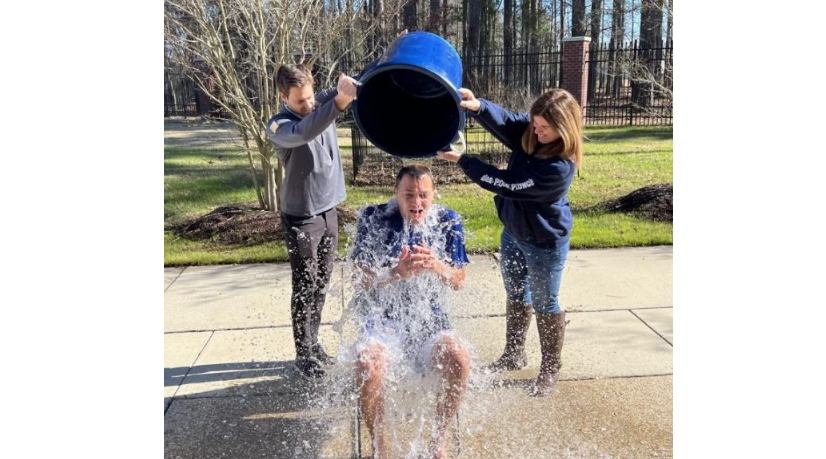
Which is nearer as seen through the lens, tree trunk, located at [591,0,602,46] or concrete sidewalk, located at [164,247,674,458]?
concrete sidewalk, located at [164,247,674,458]

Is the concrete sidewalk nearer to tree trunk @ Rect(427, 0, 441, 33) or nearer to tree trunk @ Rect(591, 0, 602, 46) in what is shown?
tree trunk @ Rect(427, 0, 441, 33)

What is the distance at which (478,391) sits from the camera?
3094 mm

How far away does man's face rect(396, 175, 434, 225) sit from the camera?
2.63 metres

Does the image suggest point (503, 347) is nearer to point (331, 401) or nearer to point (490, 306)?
point (490, 306)

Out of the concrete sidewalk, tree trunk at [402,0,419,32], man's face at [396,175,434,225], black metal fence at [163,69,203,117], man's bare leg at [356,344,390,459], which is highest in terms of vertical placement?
tree trunk at [402,0,419,32]

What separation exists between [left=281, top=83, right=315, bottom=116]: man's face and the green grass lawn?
633 mm

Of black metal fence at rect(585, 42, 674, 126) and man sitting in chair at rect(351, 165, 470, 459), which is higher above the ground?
black metal fence at rect(585, 42, 674, 126)

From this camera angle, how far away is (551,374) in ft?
10.4

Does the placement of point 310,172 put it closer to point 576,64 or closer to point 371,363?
point 371,363

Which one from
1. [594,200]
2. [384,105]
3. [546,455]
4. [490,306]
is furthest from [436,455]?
[594,200]

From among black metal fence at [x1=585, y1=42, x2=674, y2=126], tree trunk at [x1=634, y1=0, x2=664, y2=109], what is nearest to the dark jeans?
tree trunk at [x1=634, y1=0, x2=664, y2=109]

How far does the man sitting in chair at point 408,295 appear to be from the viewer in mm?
2482

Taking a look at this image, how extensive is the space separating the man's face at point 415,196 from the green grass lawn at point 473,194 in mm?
731

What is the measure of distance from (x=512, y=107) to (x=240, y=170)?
4.72 m
